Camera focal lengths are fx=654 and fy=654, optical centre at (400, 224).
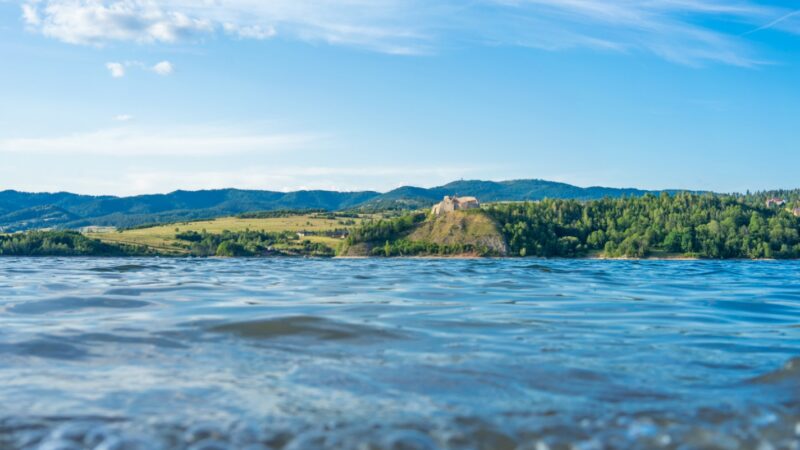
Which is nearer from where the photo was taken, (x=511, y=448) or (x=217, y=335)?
(x=511, y=448)

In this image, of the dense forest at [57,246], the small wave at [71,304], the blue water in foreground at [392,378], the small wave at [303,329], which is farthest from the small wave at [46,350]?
the dense forest at [57,246]

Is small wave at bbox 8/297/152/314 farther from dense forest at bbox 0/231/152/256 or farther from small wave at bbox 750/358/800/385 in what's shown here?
dense forest at bbox 0/231/152/256

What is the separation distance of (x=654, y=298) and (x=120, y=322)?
22.6m

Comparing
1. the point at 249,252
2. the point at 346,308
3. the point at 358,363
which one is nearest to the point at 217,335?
the point at 358,363

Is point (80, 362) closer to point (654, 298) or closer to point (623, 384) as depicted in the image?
point (623, 384)

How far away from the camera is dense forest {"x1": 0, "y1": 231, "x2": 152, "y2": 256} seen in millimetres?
137375

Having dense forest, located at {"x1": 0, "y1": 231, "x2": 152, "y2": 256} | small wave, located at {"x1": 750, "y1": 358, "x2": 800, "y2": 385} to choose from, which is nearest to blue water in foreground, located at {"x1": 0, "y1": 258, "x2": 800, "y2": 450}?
small wave, located at {"x1": 750, "y1": 358, "x2": 800, "y2": 385}

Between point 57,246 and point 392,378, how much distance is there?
15467cm

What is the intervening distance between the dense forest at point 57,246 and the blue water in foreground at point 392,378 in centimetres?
13088

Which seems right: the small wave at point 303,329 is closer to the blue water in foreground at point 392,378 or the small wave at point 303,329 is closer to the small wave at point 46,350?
the blue water in foreground at point 392,378

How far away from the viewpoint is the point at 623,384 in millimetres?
11812

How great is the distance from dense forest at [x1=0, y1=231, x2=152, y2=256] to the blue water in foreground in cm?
13088

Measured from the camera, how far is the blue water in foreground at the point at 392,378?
900cm

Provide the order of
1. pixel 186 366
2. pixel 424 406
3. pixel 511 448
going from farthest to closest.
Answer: pixel 186 366 < pixel 424 406 < pixel 511 448
